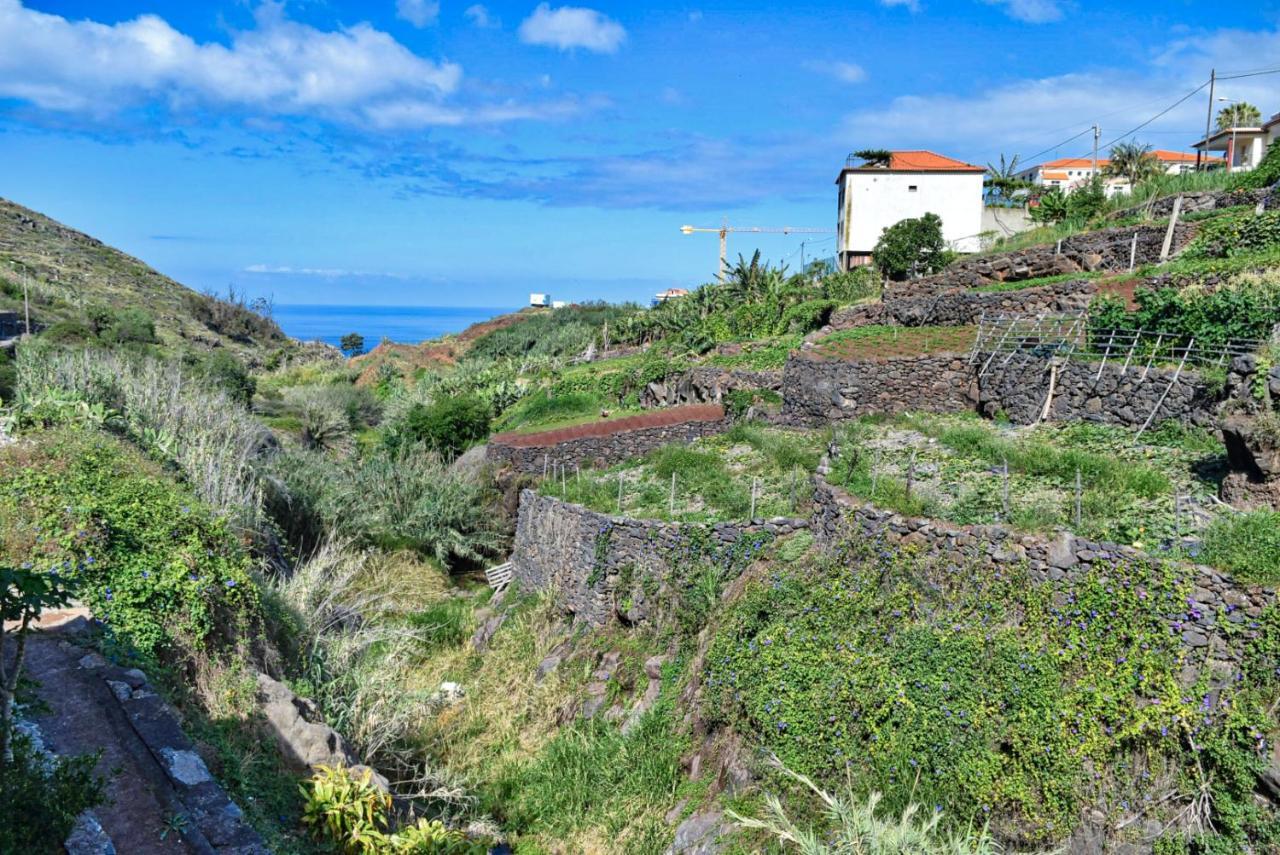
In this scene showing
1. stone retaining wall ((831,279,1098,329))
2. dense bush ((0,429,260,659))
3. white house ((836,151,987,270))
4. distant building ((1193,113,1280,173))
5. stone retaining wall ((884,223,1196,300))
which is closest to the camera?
dense bush ((0,429,260,659))

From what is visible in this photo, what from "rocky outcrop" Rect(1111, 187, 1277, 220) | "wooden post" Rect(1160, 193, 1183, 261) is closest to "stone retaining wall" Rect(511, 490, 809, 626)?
"wooden post" Rect(1160, 193, 1183, 261)

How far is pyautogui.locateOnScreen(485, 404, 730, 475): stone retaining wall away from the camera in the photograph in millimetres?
21453

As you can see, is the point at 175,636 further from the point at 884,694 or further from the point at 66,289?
the point at 66,289

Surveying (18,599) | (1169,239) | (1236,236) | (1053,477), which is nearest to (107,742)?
(18,599)

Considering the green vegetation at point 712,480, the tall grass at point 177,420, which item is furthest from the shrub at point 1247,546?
the tall grass at point 177,420

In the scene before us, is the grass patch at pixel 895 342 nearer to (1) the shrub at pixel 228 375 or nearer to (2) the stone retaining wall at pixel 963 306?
(2) the stone retaining wall at pixel 963 306

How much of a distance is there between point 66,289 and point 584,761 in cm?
5383

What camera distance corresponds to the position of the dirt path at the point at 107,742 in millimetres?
5855

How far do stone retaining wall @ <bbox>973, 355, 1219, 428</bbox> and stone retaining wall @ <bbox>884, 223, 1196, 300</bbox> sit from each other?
641 centimetres

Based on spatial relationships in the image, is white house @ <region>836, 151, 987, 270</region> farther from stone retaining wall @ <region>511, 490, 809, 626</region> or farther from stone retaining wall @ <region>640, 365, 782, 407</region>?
stone retaining wall @ <region>511, 490, 809, 626</region>

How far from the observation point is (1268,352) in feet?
37.0

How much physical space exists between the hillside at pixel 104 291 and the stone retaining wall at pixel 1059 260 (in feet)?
125

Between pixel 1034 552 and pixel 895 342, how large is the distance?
42.4 ft

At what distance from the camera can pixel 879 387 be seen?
1928 centimetres
